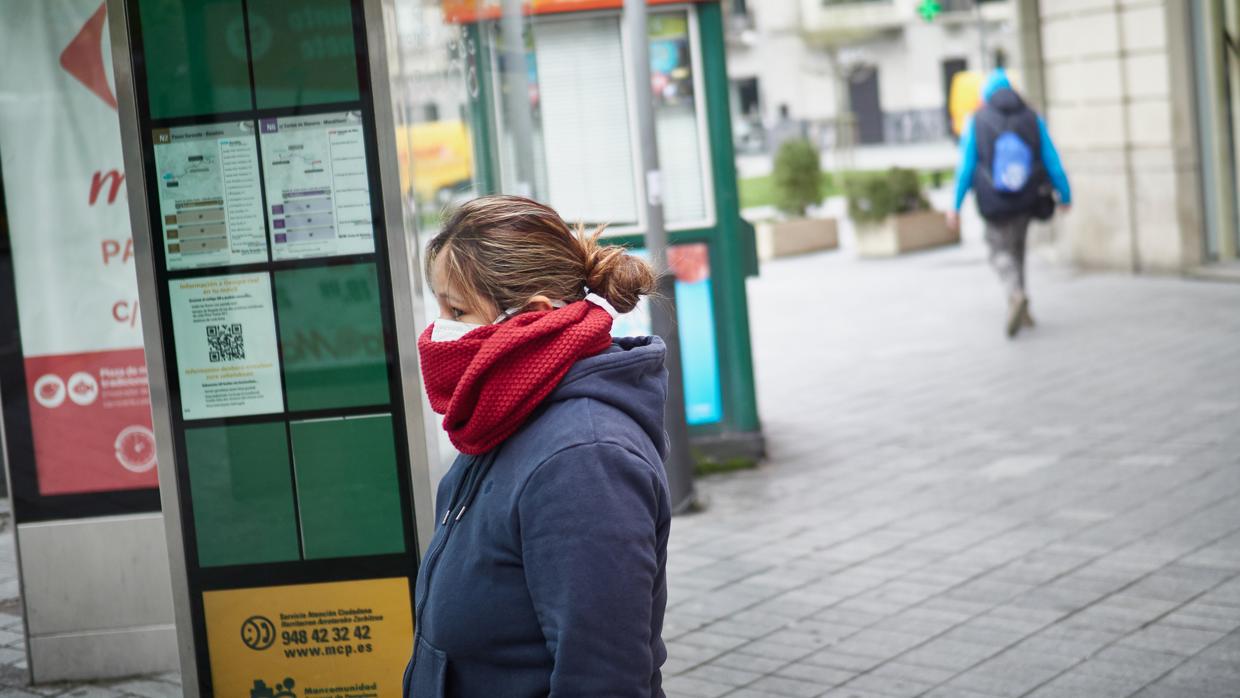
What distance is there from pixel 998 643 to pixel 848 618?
0.59m

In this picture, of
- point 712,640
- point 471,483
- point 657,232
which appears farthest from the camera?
point 657,232

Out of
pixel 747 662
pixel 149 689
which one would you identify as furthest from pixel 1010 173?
pixel 149 689

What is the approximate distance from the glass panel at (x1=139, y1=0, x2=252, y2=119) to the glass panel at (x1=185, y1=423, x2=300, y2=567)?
85 cm

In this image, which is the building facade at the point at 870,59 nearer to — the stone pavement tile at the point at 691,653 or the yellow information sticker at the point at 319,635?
the stone pavement tile at the point at 691,653

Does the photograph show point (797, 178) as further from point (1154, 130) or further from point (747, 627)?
point (747, 627)

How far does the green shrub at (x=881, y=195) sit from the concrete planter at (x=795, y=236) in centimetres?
120

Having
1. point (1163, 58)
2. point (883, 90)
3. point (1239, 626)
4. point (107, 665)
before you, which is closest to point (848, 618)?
point (1239, 626)

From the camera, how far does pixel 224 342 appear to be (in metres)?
4.02

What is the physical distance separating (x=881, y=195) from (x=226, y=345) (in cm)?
1532

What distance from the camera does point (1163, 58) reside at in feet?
45.9

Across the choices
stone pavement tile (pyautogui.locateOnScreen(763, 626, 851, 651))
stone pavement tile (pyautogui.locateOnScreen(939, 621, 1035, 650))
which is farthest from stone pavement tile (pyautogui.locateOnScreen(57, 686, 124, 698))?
stone pavement tile (pyautogui.locateOnScreen(939, 621, 1035, 650))

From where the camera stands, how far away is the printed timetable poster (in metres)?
4.97

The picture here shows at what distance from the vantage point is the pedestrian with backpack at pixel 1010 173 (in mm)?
11086

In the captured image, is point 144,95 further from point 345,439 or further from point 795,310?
point 795,310
